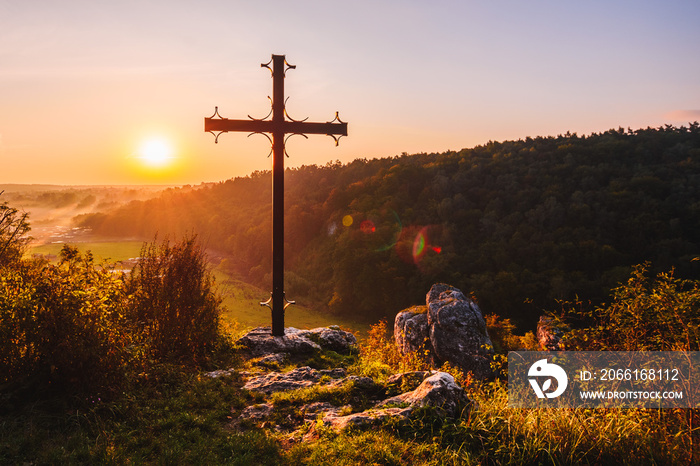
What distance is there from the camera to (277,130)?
23.7 feet

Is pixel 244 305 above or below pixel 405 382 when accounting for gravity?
below

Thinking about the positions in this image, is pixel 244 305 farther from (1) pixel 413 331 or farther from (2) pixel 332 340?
(2) pixel 332 340

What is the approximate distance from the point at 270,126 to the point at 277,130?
0.49 feet

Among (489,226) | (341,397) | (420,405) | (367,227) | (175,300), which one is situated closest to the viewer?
(420,405)

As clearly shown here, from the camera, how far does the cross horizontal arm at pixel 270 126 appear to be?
7047 millimetres

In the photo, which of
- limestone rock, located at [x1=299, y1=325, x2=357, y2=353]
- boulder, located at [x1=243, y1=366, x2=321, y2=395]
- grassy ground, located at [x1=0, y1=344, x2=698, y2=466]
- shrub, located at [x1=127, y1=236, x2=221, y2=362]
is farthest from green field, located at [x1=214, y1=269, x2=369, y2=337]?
grassy ground, located at [x1=0, y1=344, x2=698, y2=466]

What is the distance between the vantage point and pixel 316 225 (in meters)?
59.1

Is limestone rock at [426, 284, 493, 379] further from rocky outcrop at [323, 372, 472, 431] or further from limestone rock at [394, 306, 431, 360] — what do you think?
rocky outcrop at [323, 372, 472, 431]

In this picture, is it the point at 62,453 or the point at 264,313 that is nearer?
the point at 62,453

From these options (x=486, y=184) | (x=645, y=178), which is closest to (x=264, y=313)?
(x=486, y=184)

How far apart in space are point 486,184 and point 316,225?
85.1 ft

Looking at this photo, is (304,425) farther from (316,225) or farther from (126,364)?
(316,225)

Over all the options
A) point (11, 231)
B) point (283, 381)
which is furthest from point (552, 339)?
point (11, 231)

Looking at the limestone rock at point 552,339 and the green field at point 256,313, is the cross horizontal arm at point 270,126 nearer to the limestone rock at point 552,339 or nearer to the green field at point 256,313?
the limestone rock at point 552,339
